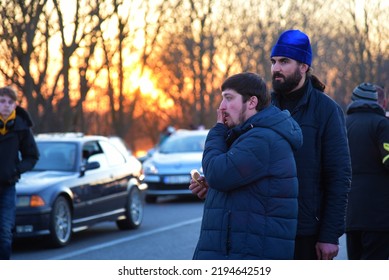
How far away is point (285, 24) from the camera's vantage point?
189ft

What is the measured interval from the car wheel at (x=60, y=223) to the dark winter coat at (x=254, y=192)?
8317mm

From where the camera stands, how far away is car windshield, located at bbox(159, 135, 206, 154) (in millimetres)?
22812

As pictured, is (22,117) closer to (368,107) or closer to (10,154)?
(10,154)

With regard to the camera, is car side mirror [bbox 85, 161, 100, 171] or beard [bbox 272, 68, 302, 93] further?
car side mirror [bbox 85, 161, 100, 171]

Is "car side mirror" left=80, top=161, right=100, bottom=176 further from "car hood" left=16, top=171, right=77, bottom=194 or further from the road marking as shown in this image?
the road marking

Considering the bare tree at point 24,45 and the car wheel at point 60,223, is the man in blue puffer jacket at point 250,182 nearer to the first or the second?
the car wheel at point 60,223

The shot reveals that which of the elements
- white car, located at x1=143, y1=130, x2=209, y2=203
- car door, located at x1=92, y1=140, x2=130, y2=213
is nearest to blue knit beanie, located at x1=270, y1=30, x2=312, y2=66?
car door, located at x1=92, y1=140, x2=130, y2=213

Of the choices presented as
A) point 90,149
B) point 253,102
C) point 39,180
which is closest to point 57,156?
point 90,149

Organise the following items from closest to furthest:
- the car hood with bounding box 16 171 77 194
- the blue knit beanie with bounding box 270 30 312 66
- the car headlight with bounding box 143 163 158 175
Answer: the blue knit beanie with bounding box 270 30 312 66
the car hood with bounding box 16 171 77 194
the car headlight with bounding box 143 163 158 175

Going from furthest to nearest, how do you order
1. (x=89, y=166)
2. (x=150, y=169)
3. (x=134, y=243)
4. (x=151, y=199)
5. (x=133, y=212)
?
(x=151, y=199)
(x=150, y=169)
(x=133, y=212)
(x=89, y=166)
(x=134, y=243)

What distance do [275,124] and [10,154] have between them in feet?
15.9

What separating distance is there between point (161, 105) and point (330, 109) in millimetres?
74726

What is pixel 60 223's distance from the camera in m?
13.1
